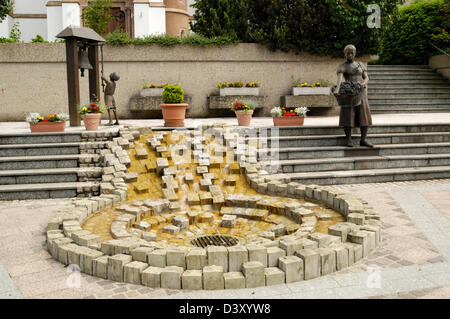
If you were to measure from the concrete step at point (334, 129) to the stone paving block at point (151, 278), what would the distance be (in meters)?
5.68

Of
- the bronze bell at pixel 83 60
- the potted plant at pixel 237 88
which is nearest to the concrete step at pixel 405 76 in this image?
the potted plant at pixel 237 88

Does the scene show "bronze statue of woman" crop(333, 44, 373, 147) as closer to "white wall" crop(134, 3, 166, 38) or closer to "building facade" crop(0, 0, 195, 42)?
"building facade" crop(0, 0, 195, 42)

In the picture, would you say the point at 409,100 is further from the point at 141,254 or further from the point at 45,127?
the point at 141,254

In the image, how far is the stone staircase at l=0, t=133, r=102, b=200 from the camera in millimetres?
6969

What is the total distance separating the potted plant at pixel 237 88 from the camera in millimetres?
14289

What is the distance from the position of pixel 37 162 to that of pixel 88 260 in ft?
14.9

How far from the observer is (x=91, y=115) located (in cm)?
902

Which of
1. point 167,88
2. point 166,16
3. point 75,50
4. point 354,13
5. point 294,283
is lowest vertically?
point 294,283

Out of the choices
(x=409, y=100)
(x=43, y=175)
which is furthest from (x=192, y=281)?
(x=409, y=100)

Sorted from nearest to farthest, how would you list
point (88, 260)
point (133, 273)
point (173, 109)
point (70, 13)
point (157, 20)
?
1. point (133, 273)
2. point (88, 260)
3. point (173, 109)
4. point (70, 13)
5. point (157, 20)

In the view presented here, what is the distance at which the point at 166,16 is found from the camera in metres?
22.8
